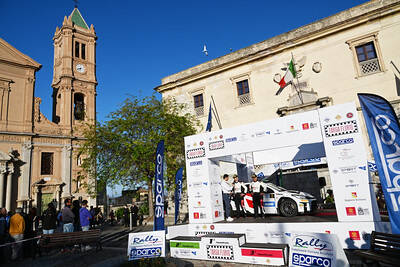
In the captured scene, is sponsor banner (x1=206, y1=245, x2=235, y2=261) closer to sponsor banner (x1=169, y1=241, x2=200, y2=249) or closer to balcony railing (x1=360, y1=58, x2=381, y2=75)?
sponsor banner (x1=169, y1=241, x2=200, y2=249)

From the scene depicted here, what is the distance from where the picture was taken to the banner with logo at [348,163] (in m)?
7.26

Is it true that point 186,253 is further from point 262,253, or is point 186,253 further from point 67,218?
point 67,218

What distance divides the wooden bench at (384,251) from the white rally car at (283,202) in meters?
4.18

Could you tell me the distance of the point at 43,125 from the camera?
100.0ft

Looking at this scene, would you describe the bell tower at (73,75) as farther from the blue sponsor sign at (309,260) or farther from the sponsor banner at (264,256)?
the blue sponsor sign at (309,260)

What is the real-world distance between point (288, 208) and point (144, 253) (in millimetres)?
5897

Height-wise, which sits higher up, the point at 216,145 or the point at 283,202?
the point at 216,145

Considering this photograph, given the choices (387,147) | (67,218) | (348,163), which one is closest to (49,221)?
(67,218)

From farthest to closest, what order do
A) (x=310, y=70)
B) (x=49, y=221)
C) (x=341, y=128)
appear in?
(x=310, y=70), (x=49, y=221), (x=341, y=128)

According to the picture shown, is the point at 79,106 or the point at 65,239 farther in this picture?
the point at 79,106

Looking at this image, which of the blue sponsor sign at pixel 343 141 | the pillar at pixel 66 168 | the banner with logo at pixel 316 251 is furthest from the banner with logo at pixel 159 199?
the pillar at pixel 66 168

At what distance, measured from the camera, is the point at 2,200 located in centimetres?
2481

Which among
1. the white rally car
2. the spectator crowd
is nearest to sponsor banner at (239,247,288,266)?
the white rally car

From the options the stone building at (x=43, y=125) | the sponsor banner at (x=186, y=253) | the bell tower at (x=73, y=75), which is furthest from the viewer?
the bell tower at (x=73, y=75)
